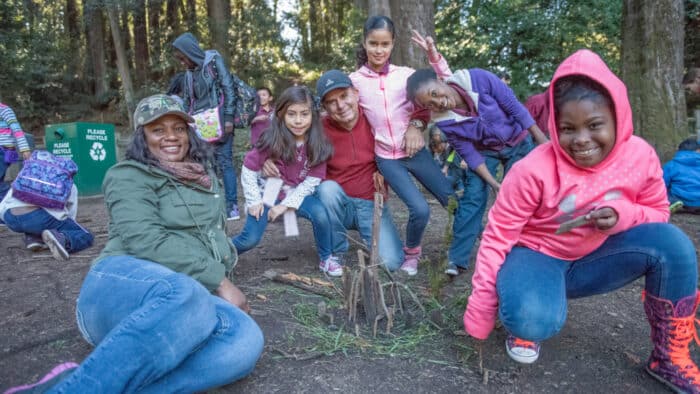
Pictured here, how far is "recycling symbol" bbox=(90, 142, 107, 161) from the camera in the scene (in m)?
7.96

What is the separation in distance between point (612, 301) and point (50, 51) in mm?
18810

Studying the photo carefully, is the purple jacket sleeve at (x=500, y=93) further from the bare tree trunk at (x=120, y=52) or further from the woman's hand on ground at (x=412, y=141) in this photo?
the bare tree trunk at (x=120, y=52)

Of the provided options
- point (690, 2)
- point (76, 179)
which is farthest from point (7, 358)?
point (690, 2)

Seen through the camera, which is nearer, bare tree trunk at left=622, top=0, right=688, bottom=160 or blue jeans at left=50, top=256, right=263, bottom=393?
blue jeans at left=50, top=256, right=263, bottom=393

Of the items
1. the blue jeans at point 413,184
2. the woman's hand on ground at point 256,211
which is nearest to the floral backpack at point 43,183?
the woman's hand on ground at point 256,211

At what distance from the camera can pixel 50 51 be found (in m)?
16.8

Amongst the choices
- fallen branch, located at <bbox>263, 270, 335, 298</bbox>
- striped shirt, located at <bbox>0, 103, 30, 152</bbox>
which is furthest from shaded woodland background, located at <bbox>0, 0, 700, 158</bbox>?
striped shirt, located at <bbox>0, 103, 30, 152</bbox>

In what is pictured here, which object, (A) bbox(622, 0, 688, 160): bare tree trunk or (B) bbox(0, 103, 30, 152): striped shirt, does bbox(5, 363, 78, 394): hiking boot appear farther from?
(A) bbox(622, 0, 688, 160): bare tree trunk

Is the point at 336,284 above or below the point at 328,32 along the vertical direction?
below

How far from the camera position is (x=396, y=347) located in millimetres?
2406

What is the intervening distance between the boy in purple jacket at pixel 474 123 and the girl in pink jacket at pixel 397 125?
0.21 metres

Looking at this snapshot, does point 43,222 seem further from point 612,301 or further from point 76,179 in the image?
point 612,301

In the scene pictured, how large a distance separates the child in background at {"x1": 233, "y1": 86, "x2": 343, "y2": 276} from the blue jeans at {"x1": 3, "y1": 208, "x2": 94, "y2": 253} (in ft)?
6.09

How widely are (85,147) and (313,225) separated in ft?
19.1
